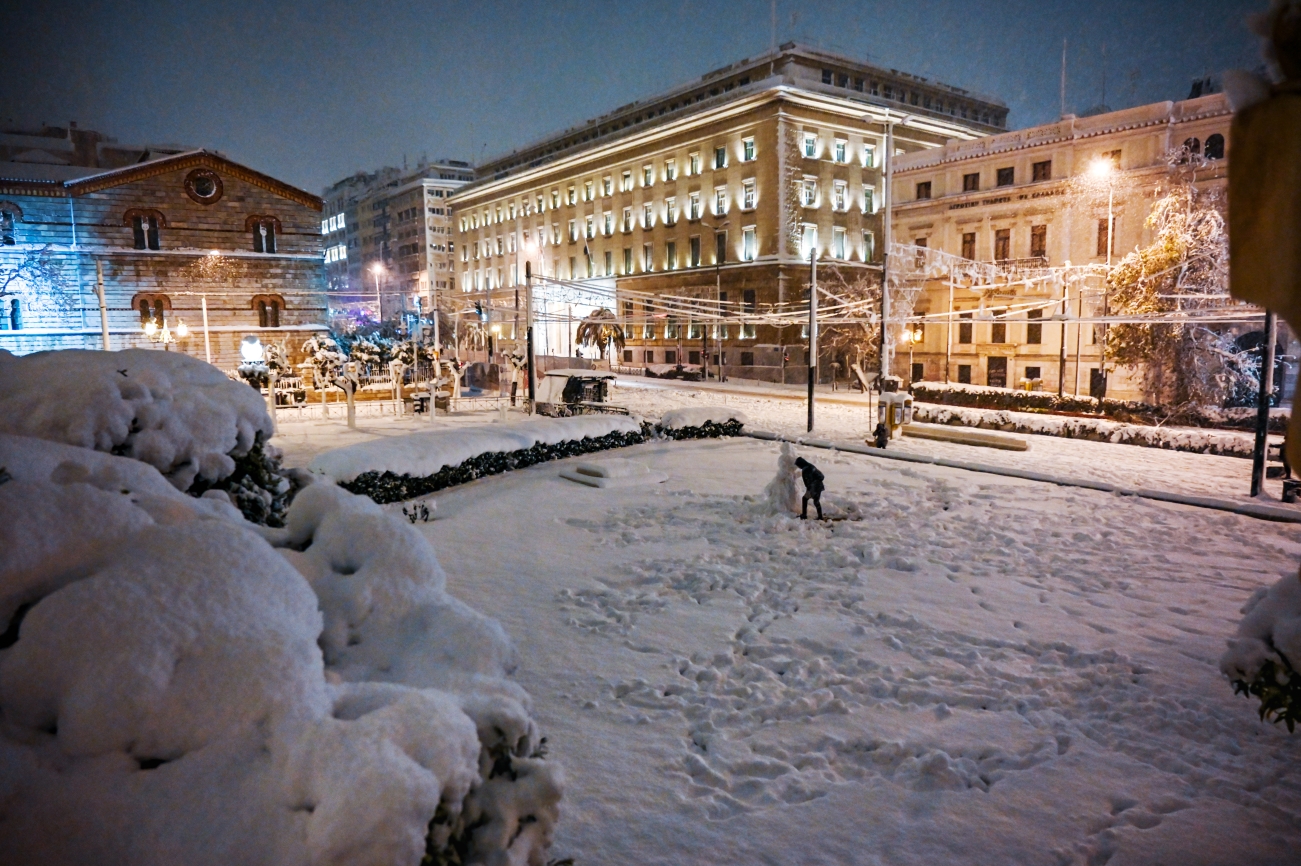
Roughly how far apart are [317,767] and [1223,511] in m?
15.1

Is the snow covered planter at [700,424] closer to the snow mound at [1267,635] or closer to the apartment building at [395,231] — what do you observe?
the snow mound at [1267,635]

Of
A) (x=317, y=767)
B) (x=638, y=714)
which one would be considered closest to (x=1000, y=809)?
(x=638, y=714)

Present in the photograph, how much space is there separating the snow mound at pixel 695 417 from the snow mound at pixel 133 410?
14.9 metres

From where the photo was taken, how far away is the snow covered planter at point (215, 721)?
7.46ft

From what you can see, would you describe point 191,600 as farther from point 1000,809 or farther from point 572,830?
point 1000,809

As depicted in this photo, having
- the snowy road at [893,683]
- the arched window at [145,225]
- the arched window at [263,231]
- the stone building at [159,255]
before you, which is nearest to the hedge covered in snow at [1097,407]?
the snowy road at [893,683]

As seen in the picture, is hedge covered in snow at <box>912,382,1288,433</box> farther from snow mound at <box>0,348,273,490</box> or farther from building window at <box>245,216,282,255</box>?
building window at <box>245,216,282,255</box>

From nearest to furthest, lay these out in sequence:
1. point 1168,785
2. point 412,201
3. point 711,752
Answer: point 1168,785 < point 711,752 < point 412,201

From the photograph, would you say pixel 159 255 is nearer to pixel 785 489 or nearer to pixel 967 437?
pixel 785 489

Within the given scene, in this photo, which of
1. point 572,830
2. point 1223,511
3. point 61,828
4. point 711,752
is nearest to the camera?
point 61,828

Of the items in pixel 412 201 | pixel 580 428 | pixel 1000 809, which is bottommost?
pixel 1000 809

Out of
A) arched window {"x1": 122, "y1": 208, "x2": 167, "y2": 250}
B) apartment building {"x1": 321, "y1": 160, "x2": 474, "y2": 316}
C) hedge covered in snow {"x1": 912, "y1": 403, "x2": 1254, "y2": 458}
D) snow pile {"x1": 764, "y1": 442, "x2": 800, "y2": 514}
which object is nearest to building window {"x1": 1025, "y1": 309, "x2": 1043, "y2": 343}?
hedge covered in snow {"x1": 912, "y1": 403, "x2": 1254, "y2": 458}

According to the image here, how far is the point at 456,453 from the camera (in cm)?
1438

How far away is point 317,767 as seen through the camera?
233cm
